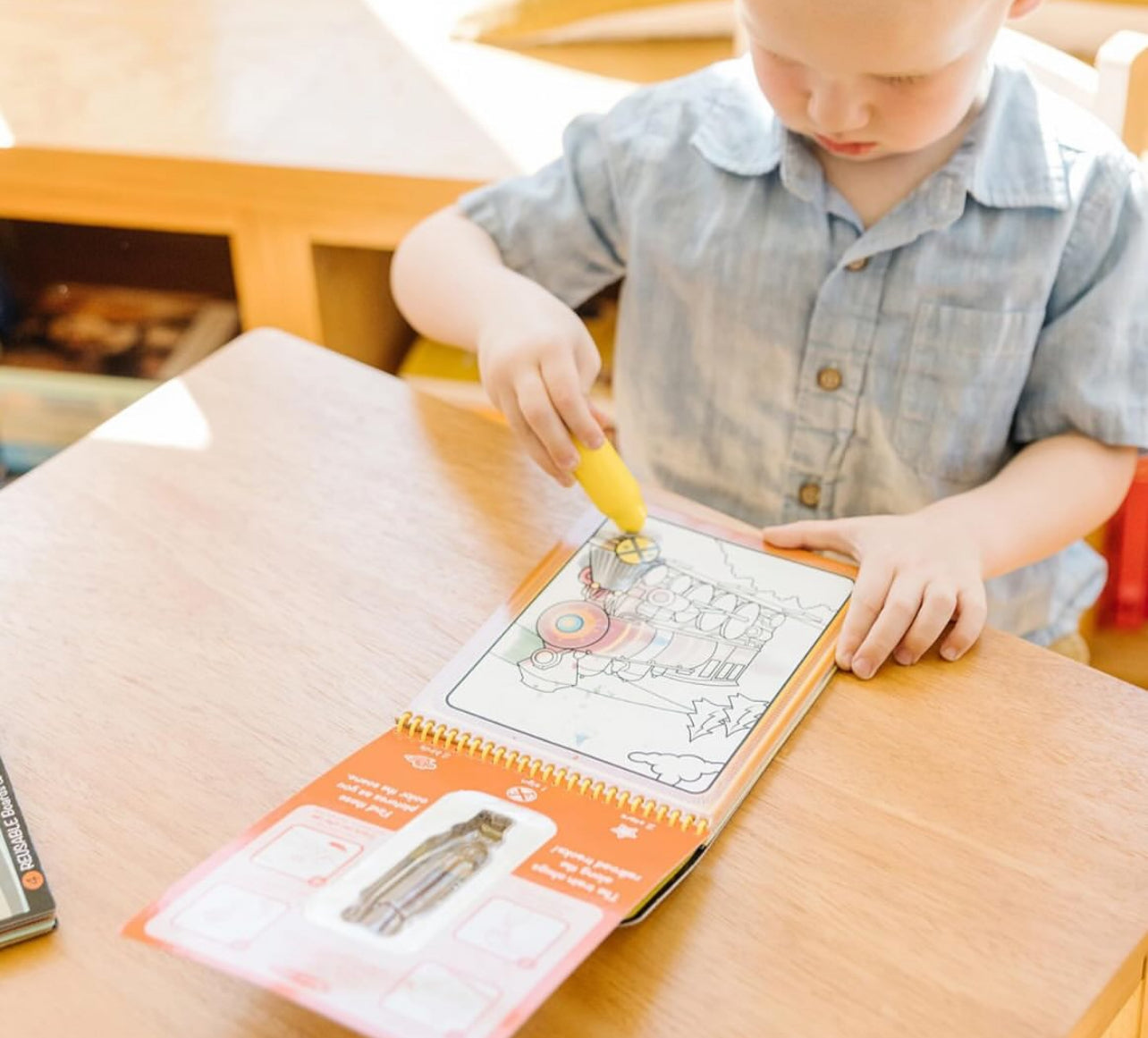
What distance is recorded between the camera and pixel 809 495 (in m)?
0.88

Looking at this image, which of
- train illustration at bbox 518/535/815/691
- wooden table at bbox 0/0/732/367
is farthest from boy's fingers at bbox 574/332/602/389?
wooden table at bbox 0/0/732/367

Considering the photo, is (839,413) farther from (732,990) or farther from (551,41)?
(551,41)

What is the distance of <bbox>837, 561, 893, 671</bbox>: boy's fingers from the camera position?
605 mm

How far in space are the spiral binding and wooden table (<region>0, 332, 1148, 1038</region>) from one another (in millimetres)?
17

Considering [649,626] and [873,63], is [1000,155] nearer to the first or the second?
[873,63]

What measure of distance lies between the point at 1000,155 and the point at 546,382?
11.6 inches

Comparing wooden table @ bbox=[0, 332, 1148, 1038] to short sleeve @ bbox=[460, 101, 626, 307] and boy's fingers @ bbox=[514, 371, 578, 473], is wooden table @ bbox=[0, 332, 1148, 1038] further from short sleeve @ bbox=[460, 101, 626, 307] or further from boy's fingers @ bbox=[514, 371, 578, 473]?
short sleeve @ bbox=[460, 101, 626, 307]

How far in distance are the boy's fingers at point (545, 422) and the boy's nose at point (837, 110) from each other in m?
0.19

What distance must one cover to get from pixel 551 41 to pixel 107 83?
1.45ft

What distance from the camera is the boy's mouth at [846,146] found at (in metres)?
0.72

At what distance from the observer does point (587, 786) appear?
21.1 inches

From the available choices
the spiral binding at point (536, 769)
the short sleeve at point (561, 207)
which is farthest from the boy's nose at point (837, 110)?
the spiral binding at point (536, 769)

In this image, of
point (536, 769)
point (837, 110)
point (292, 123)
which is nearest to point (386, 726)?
point (536, 769)

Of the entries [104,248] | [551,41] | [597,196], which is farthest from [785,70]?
[104,248]
